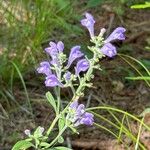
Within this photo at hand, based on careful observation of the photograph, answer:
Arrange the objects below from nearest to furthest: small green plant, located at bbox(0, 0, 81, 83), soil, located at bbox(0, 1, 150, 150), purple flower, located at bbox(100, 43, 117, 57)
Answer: purple flower, located at bbox(100, 43, 117, 57)
soil, located at bbox(0, 1, 150, 150)
small green plant, located at bbox(0, 0, 81, 83)

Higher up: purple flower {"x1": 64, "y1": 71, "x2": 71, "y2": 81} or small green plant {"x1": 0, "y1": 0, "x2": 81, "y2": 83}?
purple flower {"x1": 64, "y1": 71, "x2": 71, "y2": 81}

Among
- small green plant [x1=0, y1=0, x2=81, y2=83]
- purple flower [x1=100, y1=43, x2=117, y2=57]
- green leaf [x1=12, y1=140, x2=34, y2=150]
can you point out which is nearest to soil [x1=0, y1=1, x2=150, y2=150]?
small green plant [x1=0, y1=0, x2=81, y2=83]

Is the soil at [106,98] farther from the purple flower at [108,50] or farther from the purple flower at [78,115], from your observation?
the purple flower at [108,50]

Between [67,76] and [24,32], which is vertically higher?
[67,76]

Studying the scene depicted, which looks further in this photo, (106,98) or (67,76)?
(106,98)

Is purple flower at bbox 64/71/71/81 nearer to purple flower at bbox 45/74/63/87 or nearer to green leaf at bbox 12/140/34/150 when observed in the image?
purple flower at bbox 45/74/63/87

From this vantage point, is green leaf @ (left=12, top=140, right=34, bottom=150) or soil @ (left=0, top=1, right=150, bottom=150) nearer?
green leaf @ (left=12, top=140, right=34, bottom=150)

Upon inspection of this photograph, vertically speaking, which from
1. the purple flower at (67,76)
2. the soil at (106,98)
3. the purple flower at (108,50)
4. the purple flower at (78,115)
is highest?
the purple flower at (108,50)

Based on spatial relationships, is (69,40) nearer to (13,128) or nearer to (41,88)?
(41,88)

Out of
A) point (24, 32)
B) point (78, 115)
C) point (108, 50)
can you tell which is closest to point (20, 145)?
point (78, 115)

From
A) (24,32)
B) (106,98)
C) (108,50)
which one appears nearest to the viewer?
(108,50)

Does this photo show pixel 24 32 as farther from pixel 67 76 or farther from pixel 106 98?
pixel 67 76

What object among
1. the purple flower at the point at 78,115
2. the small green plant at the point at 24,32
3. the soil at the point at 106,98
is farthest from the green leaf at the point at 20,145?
the small green plant at the point at 24,32
